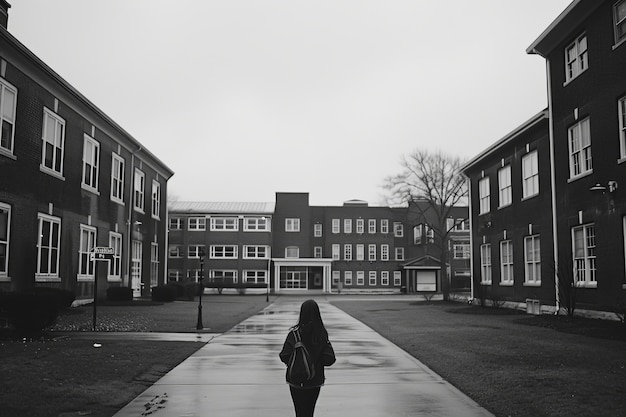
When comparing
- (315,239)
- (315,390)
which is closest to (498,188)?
(315,390)

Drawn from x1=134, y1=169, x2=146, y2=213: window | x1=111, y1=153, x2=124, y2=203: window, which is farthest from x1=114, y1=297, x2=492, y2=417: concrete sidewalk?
x1=134, y1=169, x2=146, y2=213: window

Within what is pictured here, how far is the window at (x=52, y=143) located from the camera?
925 inches

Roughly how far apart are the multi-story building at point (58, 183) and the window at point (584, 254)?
51.2ft

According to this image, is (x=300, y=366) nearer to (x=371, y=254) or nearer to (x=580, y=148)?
(x=580, y=148)

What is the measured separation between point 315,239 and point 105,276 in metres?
45.5

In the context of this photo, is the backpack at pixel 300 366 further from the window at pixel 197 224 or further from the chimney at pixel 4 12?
the window at pixel 197 224

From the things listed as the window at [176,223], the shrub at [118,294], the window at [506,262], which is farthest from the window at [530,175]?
the window at [176,223]

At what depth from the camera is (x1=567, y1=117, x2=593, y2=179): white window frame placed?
69.2ft

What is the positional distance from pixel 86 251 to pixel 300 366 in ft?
80.2

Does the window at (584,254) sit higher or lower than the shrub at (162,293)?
higher

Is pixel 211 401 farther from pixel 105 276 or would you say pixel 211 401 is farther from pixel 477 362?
pixel 105 276

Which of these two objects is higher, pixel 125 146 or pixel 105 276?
pixel 125 146

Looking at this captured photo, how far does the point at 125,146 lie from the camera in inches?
1331

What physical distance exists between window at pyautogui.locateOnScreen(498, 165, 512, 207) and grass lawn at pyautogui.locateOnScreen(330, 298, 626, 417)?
32.5ft
